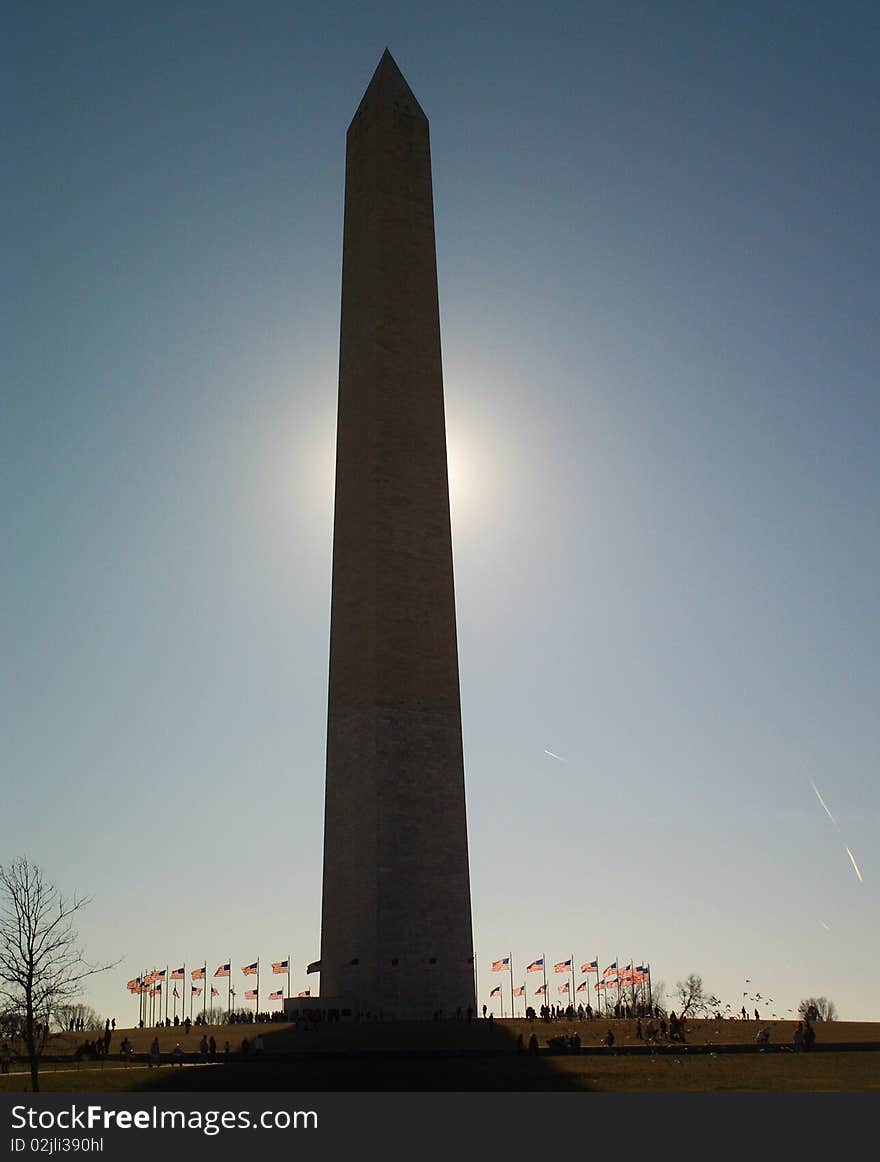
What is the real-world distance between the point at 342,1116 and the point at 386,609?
23575 mm

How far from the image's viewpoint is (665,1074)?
2383 cm

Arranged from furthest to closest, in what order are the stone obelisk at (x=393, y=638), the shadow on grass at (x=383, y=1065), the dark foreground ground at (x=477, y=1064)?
1. the stone obelisk at (x=393, y=638)
2. the shadow on grass at (x=383, y=1065)
3. the dark foreground ground at (x=477, y=1064)

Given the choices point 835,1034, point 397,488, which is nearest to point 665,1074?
point 835,1034

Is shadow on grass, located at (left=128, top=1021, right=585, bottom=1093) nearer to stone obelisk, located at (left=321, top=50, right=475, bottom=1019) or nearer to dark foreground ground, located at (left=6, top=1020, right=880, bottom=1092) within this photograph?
dark foreground ground, located at (left=6, top=1020, right=880, bottom=1092)

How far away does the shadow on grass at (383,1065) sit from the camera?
22.7 meters

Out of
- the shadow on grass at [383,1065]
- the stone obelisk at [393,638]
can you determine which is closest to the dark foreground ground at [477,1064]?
the shadow on grass at [383,1065]

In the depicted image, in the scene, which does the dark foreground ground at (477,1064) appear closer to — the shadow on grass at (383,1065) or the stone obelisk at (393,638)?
the shadow on grass at (383,1065)

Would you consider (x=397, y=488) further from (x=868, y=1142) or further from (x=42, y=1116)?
(x=868, y=1142)

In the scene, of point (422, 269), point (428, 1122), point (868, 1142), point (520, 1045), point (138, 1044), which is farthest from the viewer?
point (422, 269)

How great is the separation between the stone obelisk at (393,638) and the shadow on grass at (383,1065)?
3.59 metres

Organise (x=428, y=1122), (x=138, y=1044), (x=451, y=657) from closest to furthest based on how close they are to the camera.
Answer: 1. (x=428, y=1122)
2. (x=138, y=1044)
3. (x=451, y=657)

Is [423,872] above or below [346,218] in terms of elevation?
below

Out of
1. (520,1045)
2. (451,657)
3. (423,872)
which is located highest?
(451,657)

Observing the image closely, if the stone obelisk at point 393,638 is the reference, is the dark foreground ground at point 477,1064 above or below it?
below
